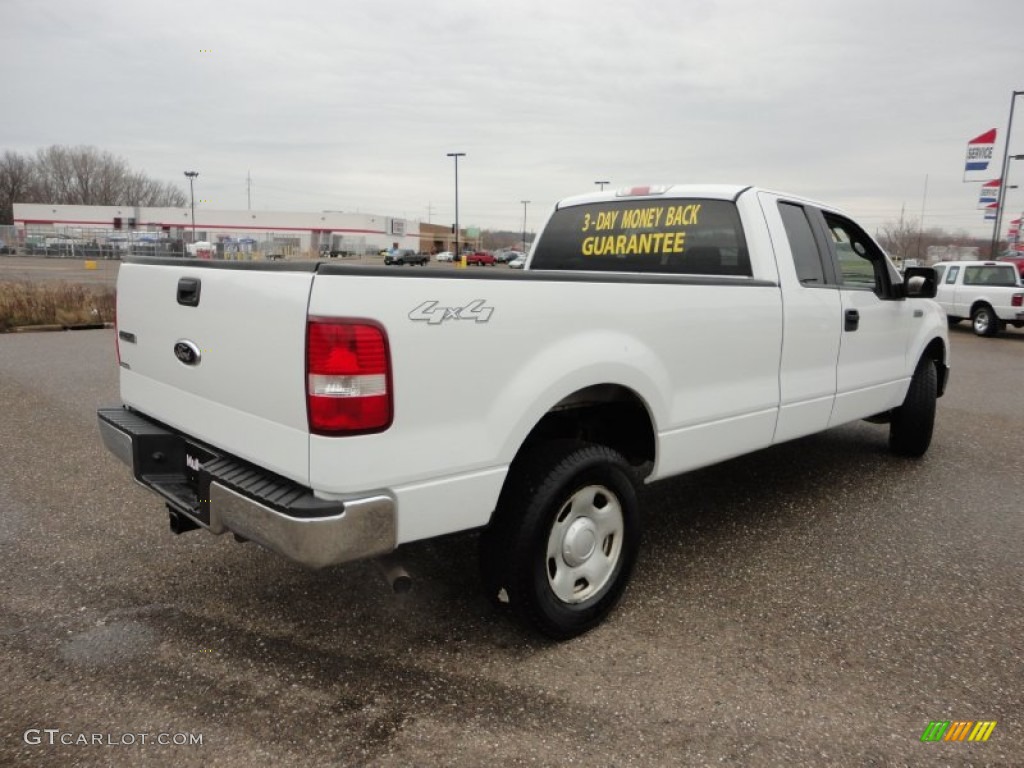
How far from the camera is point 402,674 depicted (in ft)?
8.98

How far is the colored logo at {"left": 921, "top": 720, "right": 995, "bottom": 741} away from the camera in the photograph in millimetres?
2449

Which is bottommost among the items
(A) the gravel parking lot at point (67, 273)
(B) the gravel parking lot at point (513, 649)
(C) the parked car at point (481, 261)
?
(B) the gravel parking lot at point (513, 649)

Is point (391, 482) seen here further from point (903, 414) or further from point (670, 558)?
point (903, 414)

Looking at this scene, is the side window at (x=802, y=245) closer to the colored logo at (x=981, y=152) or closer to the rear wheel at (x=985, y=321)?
the rear wheel at (x=985, y=321)

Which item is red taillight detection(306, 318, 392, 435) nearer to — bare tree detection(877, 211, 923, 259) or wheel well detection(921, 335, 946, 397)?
wheel well detection(921, 335, 946, 397)

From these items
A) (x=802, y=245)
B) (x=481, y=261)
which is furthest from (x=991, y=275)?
(x=481, y=261)

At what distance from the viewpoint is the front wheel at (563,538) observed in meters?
2.71

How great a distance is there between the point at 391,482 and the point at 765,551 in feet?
8.26

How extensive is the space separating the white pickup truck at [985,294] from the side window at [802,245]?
1403cm

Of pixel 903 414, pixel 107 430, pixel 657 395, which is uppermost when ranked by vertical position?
pixel 657 395

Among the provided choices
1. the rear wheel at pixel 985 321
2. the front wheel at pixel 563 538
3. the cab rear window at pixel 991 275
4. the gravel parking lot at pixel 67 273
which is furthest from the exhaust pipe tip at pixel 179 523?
→ the cab rear window at pixel 991 275

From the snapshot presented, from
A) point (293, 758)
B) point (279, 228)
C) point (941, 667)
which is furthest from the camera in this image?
point (279, 228)

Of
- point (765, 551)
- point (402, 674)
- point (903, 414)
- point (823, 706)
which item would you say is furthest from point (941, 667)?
point (903, 414)

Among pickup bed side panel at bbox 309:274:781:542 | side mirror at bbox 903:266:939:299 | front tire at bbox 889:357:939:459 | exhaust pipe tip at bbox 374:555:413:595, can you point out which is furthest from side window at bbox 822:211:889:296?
exhaust pipe tip at bbox 374:555:413:595
